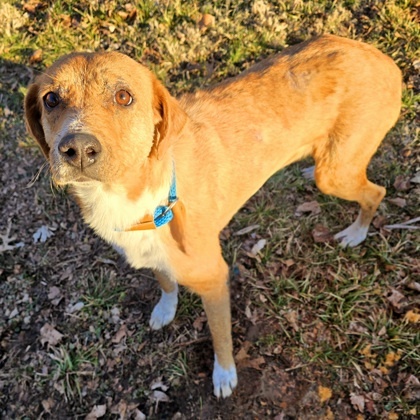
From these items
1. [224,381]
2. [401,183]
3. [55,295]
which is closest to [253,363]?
[224,381]

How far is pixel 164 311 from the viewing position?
3.96 metres

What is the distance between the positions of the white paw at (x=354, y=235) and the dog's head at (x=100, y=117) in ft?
7.47

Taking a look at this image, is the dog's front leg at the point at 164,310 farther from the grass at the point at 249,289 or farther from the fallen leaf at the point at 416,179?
the fallen leaf at the point at 416,179

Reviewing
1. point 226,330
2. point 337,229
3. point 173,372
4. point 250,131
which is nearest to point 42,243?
point 173,372

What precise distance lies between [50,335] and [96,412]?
2.84 feet

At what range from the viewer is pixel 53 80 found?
2469 millimetres

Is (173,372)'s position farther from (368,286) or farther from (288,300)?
(368,286)

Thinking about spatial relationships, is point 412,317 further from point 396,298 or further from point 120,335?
point 120,335

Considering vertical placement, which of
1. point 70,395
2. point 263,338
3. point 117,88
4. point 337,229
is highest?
point 117,88

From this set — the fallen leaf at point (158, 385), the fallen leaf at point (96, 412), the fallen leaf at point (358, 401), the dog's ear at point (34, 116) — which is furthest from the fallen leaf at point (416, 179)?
the fallen leaf at point (96, 412)

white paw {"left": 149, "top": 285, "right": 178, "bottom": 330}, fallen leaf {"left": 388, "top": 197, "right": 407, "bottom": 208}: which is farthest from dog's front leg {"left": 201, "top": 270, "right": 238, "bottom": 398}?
fallen leaf {"left": 388, "top": 197, "right": 407, "bottom": 208}

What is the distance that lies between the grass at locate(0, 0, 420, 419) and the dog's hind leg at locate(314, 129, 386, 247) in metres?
0.18

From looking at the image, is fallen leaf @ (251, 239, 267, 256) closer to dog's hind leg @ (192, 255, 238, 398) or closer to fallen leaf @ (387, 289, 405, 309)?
dog's hind leg @ (192, 255, 238, 398)

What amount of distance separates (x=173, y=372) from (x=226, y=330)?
728 mm
